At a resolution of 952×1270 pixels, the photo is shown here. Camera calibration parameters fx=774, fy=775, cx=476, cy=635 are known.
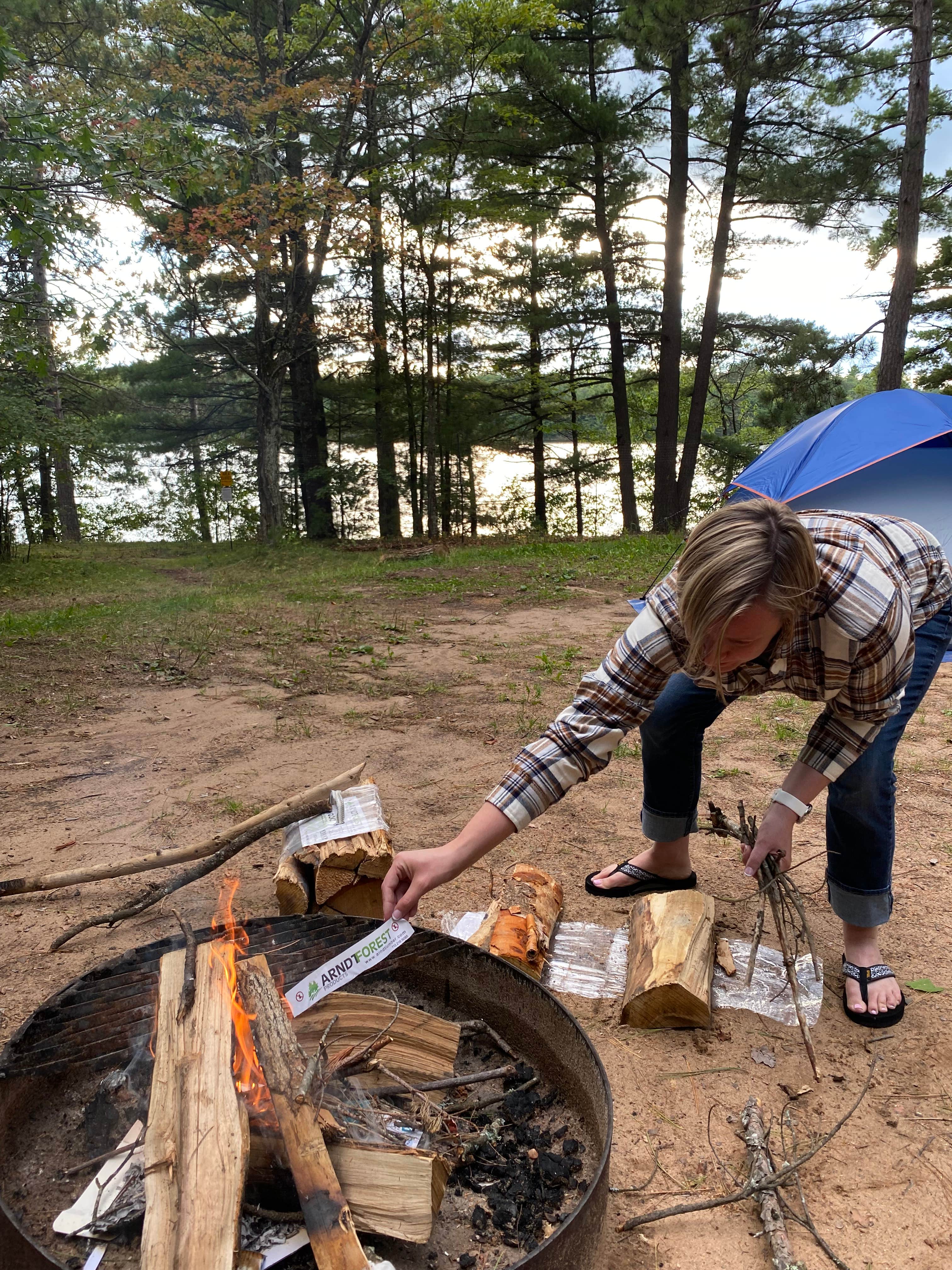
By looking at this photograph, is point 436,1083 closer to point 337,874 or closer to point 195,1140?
point 195,1140

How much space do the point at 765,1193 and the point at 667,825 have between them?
1058 millimetres

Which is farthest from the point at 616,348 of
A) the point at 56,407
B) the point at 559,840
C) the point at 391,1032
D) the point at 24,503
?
the point at 391,1032

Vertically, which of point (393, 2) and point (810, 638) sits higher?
point (393, 2)

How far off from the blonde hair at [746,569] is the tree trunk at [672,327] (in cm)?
1320

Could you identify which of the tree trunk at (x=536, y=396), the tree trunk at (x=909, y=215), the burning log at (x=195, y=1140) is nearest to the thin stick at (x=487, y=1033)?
the burning log at (x=195, y=1140)

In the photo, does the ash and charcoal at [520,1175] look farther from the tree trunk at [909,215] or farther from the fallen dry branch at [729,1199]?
the tree trunk at [909,215]

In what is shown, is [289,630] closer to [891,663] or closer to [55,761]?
[55,761]

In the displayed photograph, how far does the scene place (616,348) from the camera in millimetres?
16531

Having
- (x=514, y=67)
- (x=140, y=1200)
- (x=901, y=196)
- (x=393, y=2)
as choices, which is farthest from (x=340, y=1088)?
(x=514, y=67)

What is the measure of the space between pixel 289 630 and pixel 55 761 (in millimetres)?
3164

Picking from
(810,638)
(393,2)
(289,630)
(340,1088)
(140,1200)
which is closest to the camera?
(140,1200)

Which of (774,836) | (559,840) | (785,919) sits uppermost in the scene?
(774,836)

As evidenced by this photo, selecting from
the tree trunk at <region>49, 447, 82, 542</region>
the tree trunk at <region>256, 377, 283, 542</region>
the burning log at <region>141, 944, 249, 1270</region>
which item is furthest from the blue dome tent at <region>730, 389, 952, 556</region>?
the tree trunk at <region>49, 447, 82, 542</region>

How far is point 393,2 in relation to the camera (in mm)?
11484
